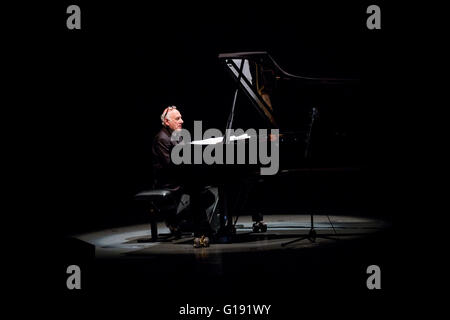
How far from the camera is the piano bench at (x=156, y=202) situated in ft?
19.6

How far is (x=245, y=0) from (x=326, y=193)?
9.30 feet

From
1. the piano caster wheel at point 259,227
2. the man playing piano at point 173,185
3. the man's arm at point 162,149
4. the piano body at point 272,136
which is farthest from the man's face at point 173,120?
the piano caster wheel at point 259,227

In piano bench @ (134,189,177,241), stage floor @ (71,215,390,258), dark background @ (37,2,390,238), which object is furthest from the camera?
dark background @ (37,2,390,238)

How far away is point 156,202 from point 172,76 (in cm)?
202

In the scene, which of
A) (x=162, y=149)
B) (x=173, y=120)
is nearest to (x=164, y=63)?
(x=173, y=120)

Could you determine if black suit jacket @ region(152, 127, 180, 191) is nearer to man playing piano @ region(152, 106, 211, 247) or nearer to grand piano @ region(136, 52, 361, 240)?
man playing piano @ region(152, 106, 211, 247)

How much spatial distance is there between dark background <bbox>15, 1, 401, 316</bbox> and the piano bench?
95 cm

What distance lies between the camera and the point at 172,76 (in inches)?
302

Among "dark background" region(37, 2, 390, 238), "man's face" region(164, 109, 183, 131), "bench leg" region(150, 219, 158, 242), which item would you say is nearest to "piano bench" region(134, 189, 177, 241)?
"bench leg" region(150, 219, 158, 242)

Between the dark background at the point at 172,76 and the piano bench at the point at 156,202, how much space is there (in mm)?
951

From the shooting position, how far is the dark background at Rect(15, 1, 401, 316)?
6.48 metres
